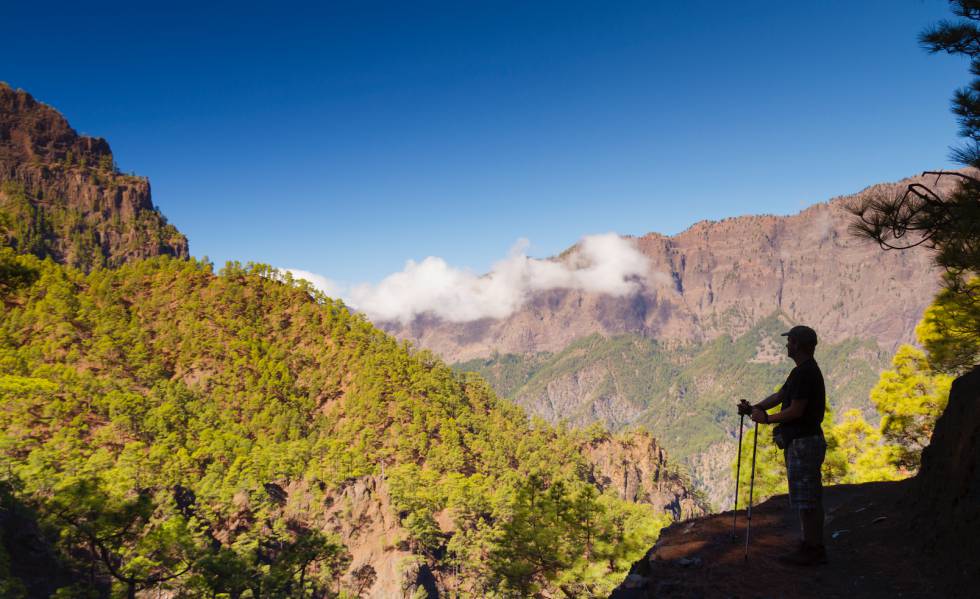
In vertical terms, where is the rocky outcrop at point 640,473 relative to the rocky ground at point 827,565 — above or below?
below

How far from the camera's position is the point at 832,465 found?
2558 centimetres

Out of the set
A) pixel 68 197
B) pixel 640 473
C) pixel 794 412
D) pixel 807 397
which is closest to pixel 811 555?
pixel 794 412

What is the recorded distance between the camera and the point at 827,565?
6.87 m

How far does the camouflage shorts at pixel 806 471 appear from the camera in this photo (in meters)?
6.50

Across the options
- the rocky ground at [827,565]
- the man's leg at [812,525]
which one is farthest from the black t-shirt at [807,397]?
the rocky ground at [827,565]

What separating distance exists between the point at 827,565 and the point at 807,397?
2.58m

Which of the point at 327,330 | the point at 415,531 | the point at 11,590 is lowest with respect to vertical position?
the point at 415,531

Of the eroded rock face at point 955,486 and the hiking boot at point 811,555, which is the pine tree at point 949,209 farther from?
the hiking boot at point 811,555

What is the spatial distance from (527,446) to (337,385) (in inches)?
1328

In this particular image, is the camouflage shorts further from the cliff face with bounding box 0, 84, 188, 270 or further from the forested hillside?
the cliff face with bounding box 0, 84, 188, 270

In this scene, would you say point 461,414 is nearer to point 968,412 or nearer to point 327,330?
point 327,330

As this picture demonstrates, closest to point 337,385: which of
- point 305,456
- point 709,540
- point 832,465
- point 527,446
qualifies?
point 305,456

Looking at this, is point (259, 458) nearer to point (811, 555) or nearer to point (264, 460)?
point (264, 460)

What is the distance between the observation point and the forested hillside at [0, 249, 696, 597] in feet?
87.0
